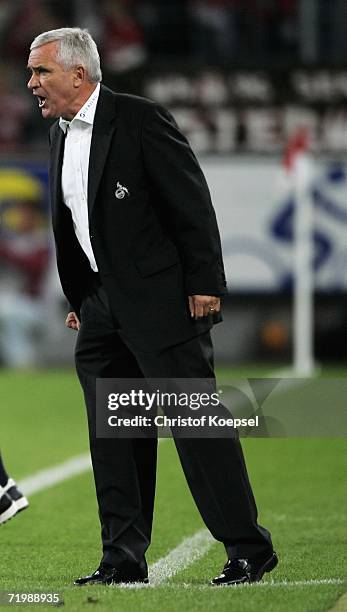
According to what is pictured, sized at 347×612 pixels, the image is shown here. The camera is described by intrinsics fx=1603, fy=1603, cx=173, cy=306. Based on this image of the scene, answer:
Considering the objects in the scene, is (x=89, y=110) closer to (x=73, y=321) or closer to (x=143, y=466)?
(x=73, y=321)

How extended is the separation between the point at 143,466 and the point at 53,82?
1.27m

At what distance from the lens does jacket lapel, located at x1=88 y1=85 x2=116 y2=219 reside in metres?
4.96

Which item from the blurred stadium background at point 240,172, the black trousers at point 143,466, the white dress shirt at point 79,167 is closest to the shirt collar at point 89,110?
the white dress shirt at point 79,167

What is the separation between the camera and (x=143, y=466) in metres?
→ 5.23

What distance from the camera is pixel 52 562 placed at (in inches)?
227

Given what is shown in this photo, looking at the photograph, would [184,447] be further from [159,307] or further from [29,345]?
[29,345]

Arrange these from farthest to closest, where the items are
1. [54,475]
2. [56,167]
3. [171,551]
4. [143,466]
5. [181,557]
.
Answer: [54,475], [171,551], [181,557], [143,466], [56,167]

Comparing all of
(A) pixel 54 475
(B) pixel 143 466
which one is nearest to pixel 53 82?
(B) pixel 143 466

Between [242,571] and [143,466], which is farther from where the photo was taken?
[143,466]

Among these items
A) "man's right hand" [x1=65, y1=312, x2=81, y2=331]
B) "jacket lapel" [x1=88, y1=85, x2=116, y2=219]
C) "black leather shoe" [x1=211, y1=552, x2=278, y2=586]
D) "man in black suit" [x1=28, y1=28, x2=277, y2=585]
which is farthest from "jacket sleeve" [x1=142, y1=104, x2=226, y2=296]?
"black leather shoe" [x1=211, y1=552, x2=278, y2=586]

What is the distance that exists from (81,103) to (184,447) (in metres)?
1.12

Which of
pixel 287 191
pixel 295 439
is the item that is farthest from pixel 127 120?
pixel 287 191

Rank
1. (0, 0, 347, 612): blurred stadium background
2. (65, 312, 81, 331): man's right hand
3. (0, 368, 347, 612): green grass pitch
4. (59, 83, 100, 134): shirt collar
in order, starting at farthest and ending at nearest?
(0, 0, 347, 612): blurred stadium background → (65, 312, 81, 331): man's right hand → (59, 83, 100, 134): shirt collar → (0, 368, 347, 612): green grass pitch

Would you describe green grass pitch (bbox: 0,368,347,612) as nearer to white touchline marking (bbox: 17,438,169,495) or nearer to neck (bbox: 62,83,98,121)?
white touchline marking (bbox: 17,438,169,495)
